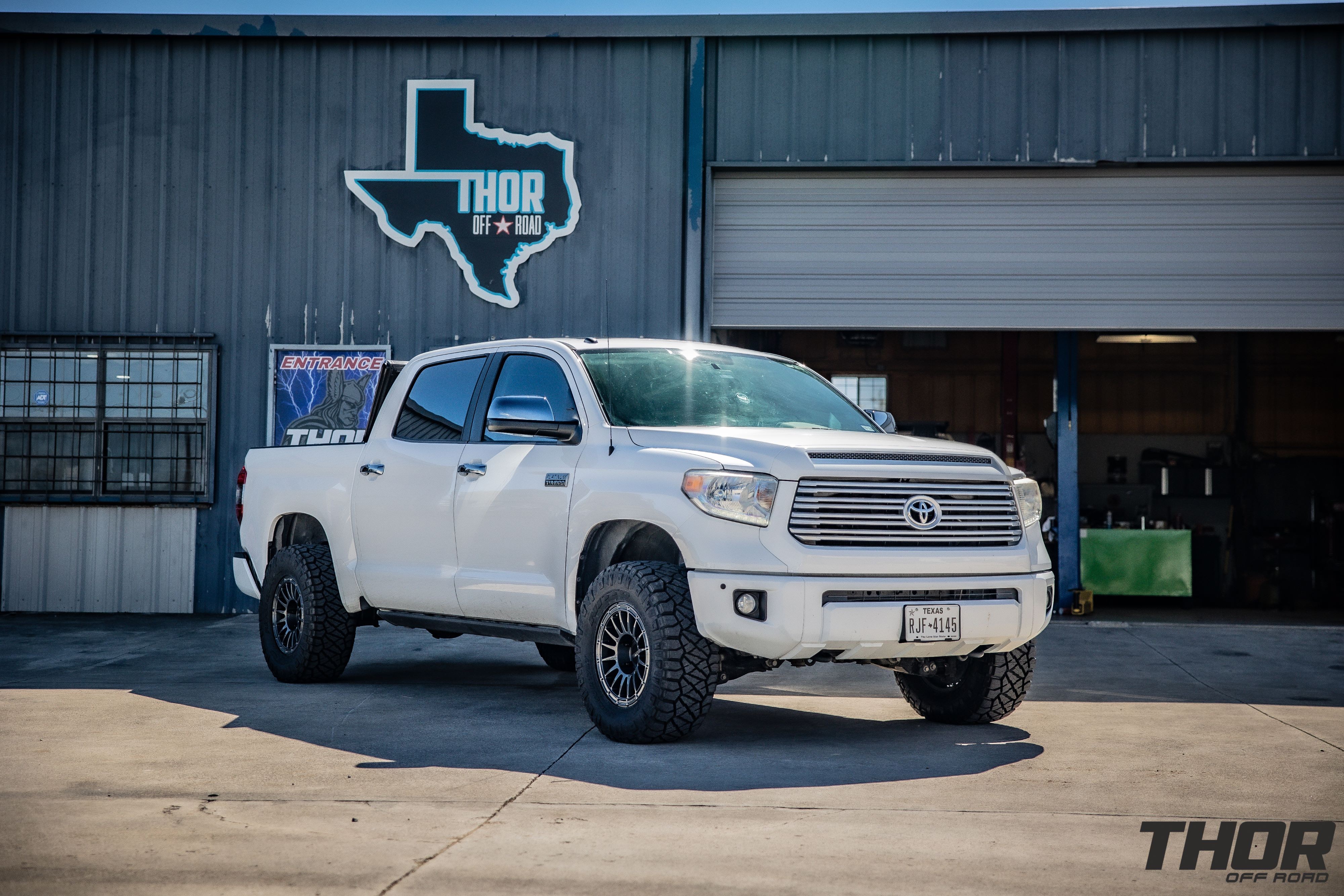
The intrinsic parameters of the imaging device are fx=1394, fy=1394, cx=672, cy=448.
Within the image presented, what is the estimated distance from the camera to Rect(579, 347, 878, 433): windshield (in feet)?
22.6

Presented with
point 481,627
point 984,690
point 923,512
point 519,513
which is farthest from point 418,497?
point 984,690

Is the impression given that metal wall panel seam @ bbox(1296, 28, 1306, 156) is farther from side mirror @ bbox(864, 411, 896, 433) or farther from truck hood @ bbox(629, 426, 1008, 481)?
truck hood @ bbox(629, 426, 1008, 481)

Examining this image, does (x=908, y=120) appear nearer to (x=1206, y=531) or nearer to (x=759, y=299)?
(x=759, y=299)

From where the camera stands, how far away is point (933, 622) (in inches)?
236

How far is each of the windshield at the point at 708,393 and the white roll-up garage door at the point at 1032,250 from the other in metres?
6.47

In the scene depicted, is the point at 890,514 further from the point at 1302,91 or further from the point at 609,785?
the point at 1302,91

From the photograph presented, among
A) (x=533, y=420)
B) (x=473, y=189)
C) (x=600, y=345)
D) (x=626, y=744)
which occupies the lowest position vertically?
(x=626, y=744)

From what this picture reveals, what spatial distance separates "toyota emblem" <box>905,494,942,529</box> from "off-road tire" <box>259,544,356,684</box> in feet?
12.3

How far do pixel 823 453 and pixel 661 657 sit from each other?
112cm

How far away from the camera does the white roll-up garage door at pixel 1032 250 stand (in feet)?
44.9

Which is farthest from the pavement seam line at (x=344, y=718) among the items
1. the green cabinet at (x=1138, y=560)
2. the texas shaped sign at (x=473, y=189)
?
the green cabinet at (x=1138, y=560)

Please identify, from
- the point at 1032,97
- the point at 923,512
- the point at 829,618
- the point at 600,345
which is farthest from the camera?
the point at 1032,97

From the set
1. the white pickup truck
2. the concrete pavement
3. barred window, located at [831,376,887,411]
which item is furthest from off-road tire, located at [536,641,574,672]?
barred window, located at [831,376,887,411]

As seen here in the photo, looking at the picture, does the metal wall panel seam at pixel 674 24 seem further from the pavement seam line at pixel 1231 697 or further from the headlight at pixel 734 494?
the headlight at pixel 734 494
